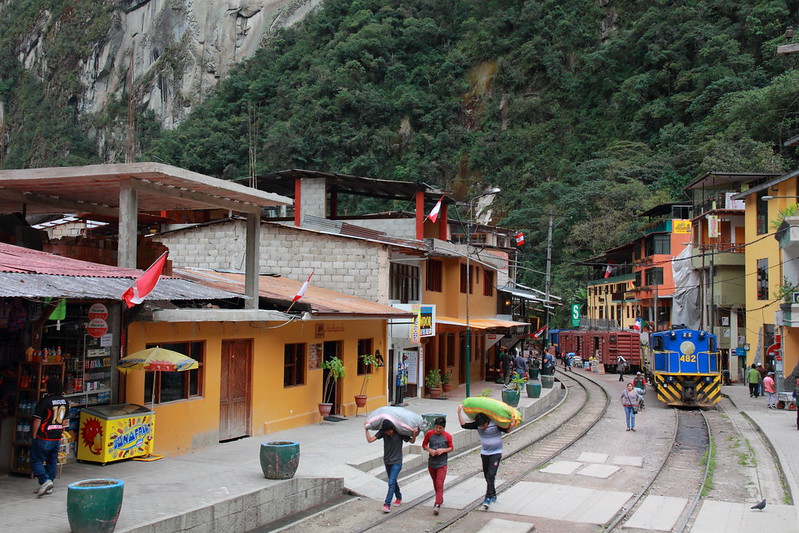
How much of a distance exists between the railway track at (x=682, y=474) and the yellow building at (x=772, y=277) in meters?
9.63

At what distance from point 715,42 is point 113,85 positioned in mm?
88481

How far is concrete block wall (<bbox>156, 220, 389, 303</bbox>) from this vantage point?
871 inches

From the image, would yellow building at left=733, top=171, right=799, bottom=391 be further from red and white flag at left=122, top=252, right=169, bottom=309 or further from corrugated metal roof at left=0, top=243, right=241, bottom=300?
red and white flag at left=122, top=252, right=169, bottom=309

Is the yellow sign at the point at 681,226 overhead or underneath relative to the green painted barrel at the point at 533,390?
overhead

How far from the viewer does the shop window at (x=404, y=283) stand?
23.9 metres

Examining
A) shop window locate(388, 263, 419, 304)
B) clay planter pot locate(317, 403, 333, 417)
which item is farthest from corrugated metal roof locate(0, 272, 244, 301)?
shop window locate(388, 263, 419, 304)

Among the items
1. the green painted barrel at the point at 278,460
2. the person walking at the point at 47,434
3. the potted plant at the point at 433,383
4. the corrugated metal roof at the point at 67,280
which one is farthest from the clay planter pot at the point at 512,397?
the person walking at the point at 47,434

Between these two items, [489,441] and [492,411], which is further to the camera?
[489,441]

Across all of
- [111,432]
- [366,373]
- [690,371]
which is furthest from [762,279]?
[111,432]

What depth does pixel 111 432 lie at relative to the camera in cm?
1153

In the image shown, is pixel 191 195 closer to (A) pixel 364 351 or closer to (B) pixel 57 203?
(B) pixel 57 203

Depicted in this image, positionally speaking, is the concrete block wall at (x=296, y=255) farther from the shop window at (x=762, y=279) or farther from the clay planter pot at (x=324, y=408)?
the shop window at (x=762, y=279)

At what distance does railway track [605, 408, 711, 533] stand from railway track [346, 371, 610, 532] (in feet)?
6.92

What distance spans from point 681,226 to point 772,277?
1649 cm
